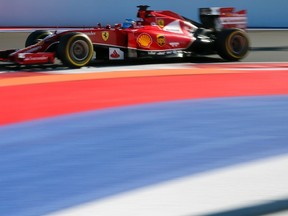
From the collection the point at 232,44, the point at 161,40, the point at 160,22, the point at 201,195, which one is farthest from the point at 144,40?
the point at 201,195

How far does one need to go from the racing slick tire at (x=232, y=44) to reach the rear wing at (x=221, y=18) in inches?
13.2

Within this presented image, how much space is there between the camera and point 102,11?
2244 centimetres

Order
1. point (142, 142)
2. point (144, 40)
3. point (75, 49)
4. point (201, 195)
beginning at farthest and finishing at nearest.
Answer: point (144, 40), point (75, 49), point (142, 142), point (201, 195)

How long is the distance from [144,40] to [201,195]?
6577mm

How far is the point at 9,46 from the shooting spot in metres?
13.8

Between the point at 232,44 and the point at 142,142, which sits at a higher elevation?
the point at 232,44

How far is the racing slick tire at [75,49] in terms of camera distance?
925cm

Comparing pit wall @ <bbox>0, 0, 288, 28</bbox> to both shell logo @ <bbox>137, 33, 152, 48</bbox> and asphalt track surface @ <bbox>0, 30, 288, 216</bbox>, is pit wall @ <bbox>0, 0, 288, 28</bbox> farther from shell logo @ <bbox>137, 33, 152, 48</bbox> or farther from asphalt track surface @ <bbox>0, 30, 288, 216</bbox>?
asphalt track surface @ <bbox>0, 30, 288, 216</bbox>

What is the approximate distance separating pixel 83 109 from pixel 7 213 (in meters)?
3.03

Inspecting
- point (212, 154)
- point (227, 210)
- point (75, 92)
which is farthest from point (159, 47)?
point (227, 210)

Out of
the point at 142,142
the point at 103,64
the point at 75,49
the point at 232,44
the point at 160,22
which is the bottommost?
the point at 103,64

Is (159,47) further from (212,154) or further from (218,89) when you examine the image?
(212,154)

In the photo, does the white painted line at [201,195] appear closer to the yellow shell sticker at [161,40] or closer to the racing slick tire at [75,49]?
the racing slick tire at [75,49]

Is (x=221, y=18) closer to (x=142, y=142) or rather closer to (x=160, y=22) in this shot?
(x=160, y=22)
